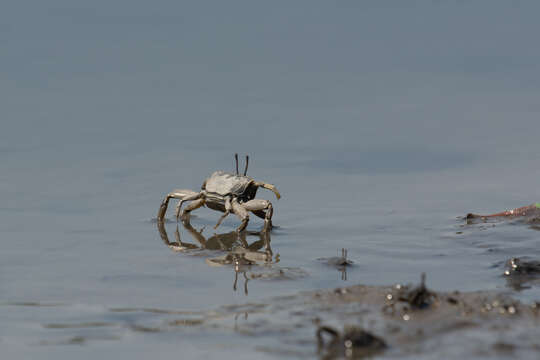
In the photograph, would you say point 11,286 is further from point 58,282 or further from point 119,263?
point 119,263

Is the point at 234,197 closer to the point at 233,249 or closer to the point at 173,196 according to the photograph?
the point at 173,196

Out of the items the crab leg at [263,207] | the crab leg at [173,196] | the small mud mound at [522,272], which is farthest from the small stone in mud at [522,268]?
the crab leg at [173,196]

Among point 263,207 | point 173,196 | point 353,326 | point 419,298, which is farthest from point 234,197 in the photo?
point 353,326

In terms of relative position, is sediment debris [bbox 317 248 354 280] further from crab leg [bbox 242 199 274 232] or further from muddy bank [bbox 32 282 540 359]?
crab leg [bbox 242 199 274 232]

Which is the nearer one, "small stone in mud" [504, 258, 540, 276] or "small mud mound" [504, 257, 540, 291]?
"small mud mound" [504, 257, 540, 291]

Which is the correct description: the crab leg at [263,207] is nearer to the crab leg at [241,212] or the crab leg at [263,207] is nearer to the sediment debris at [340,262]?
the crab leg at [241,212]

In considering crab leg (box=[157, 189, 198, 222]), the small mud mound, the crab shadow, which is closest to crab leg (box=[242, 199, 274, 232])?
the crab shadow
